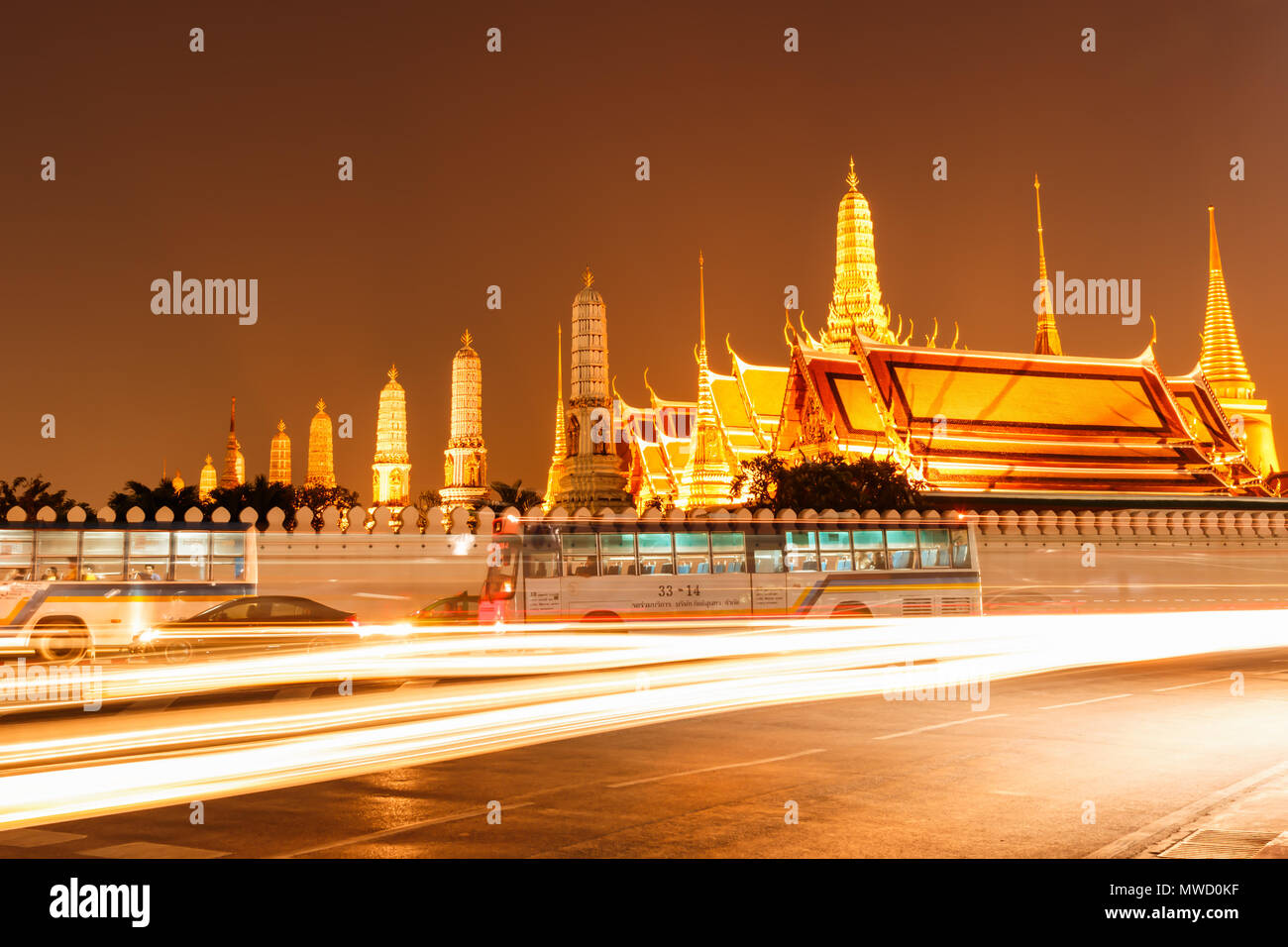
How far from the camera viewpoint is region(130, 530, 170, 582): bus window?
→ 19562 mm

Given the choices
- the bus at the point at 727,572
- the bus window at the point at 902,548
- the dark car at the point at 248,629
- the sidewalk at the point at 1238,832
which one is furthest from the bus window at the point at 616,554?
the sidewalk at the point at 1238,832

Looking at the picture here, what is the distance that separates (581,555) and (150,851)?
13072 millimetres

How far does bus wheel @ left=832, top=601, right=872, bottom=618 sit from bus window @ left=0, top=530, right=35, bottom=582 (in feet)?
41.6

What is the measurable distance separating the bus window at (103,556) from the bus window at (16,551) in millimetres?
844

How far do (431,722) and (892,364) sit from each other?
36929 millimetres

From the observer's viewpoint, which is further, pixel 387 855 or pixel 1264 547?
pixel 1264 547

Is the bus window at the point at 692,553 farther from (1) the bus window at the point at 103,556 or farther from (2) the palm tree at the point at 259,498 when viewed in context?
(2) the palm tree at the point at 259,498

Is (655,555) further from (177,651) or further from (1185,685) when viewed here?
(1185,685)

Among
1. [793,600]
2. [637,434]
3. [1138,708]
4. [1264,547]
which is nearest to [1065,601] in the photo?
[1264,547]

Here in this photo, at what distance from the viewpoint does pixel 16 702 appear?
12.7 metres

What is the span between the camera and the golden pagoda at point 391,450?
283 ft

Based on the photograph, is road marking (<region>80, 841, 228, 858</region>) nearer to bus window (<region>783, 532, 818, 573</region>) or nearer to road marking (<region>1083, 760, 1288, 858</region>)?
road marking (<region>1083, 760, 1288, 858</region>)
